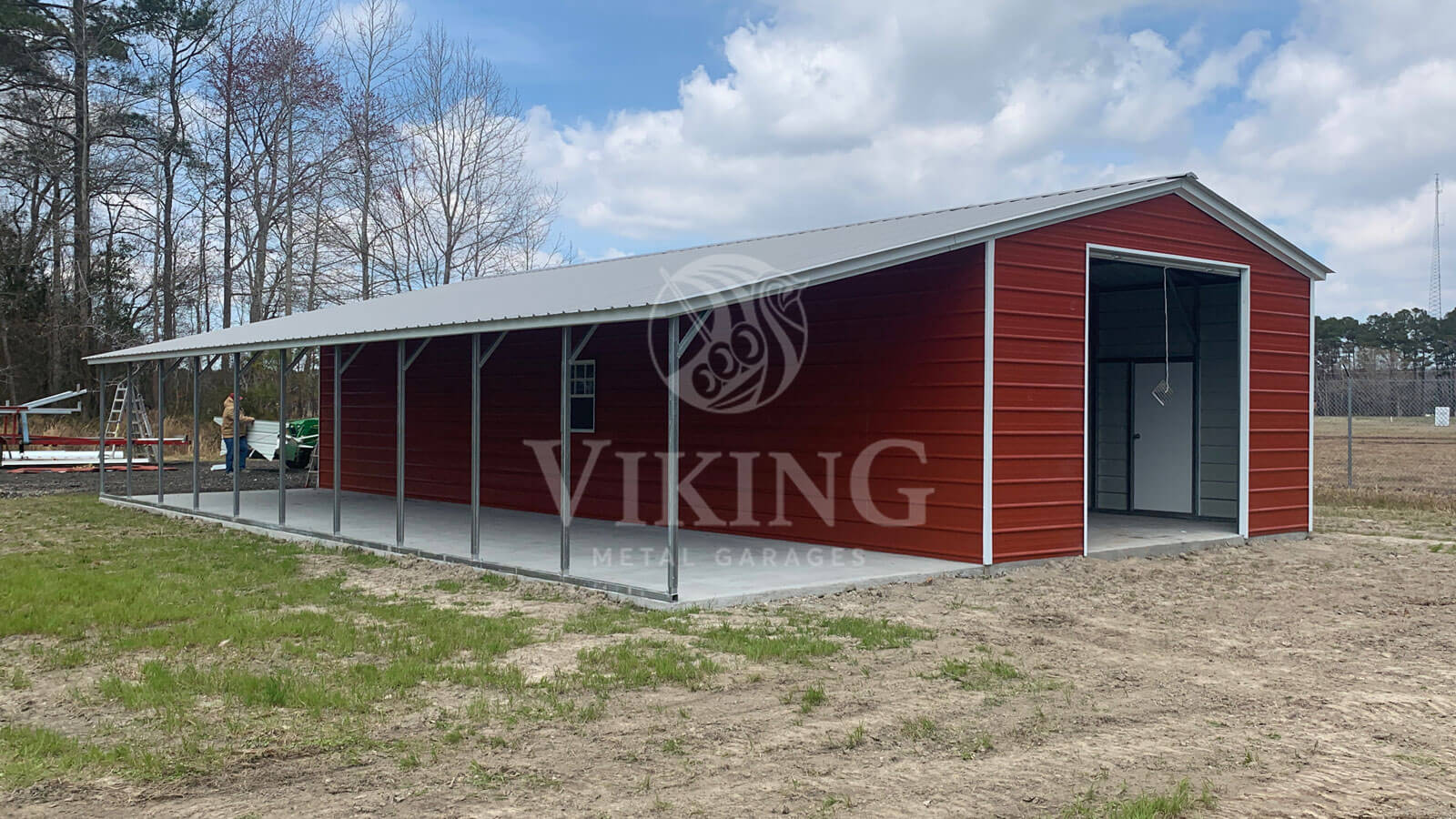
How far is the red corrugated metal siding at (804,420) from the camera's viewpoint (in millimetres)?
8891

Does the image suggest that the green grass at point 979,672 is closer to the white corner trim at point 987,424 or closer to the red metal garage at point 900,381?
the red metal garage at point 900,381

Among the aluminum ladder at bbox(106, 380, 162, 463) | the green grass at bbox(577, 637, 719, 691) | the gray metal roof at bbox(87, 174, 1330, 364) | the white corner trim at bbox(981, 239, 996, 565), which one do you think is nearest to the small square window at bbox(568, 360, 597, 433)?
the gray metal roof at bbox(87, 174, 1330, 364)

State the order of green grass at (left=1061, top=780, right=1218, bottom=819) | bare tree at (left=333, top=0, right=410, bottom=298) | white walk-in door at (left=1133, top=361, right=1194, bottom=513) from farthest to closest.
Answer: bare tree at (left=333, top=0, right=410, bottom=298) < white walk-in door at (left=1133, top=361, right=1194, bottom=513) < green grass at (left=1061, top=780, right=1218, bottom=819)

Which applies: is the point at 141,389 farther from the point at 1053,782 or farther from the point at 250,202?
the point at 1053,782

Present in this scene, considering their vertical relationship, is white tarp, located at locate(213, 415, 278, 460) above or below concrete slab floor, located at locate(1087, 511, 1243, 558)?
above

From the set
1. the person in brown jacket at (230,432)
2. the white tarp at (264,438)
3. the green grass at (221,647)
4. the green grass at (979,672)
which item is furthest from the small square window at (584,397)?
the white tarp at (264,438)

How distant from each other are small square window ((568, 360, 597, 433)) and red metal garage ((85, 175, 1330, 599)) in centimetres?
3

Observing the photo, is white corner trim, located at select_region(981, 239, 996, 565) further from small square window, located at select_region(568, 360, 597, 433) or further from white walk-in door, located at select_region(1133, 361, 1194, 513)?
small square window, located at select_region(568, 360, 597, 433)

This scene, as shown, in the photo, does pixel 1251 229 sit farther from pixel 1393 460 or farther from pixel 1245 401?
pixel 1393 460

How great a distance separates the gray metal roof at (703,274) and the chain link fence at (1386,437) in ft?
20.2

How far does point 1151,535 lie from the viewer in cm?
1059

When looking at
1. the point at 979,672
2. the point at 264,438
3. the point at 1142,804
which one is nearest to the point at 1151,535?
the point at 979,672

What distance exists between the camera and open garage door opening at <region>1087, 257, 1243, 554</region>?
11602mm

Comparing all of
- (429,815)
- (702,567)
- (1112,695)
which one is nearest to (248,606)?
(702,567)
